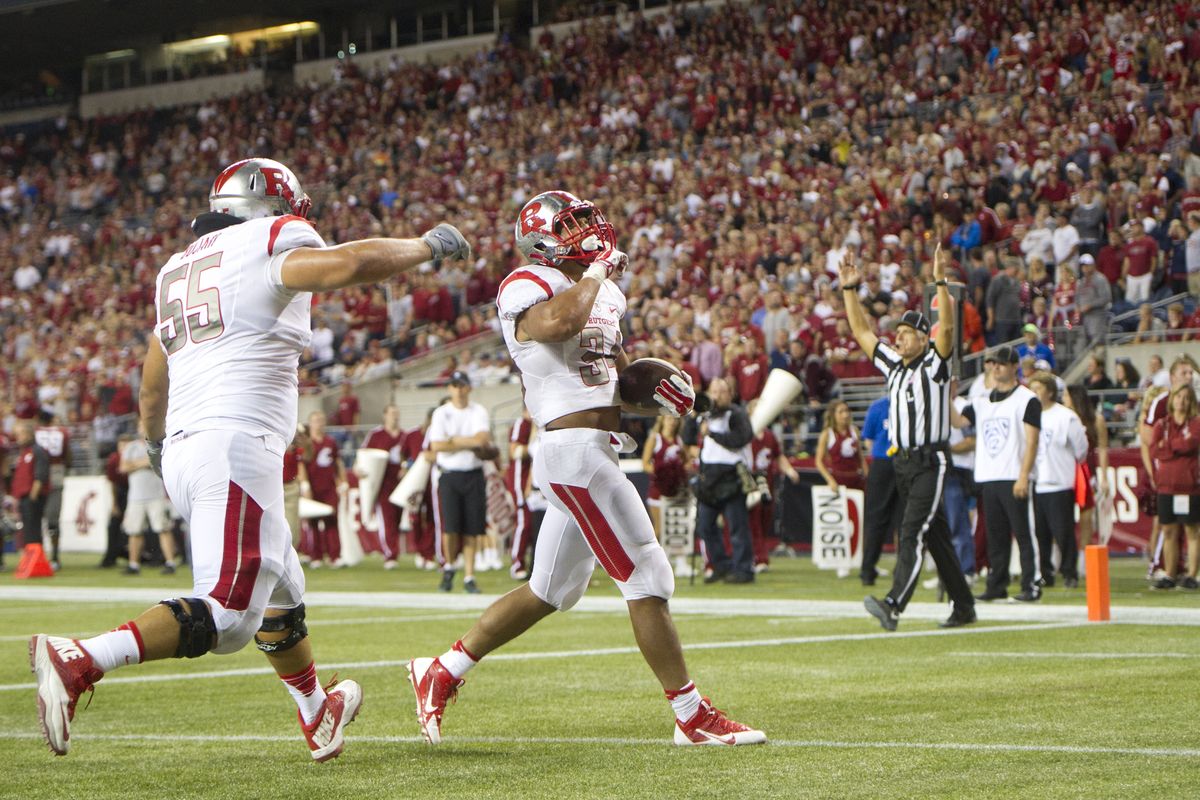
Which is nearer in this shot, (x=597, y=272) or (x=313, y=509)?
(x=597, y=272)

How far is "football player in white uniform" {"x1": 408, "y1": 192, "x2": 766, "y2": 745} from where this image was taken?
554cm

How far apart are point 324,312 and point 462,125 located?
6623mm

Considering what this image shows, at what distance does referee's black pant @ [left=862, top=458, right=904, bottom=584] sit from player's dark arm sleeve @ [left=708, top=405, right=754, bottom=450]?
150 cm

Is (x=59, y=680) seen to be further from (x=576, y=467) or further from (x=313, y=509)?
(x=313, y=509)

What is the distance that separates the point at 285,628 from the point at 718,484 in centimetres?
966

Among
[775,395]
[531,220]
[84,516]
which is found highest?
[531,220]

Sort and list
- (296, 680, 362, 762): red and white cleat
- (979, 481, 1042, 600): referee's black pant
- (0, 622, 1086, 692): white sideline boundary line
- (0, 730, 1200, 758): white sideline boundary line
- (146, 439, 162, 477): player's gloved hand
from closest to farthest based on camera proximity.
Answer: (0, 730, 1200, 758): white sideline boundary line, (296, 680, 362, 762): red and white cleat, (146, 439, 162, 477): player's gloved hand, (0, 622, 1086, 692): white sideline boundary line, (979, 481, 1042, 600): referee's black pant

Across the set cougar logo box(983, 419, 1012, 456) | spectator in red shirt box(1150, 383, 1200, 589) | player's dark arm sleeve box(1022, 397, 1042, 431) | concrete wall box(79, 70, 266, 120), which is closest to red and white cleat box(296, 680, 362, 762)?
player's dark arm sleeve box(1022, 397, 1042, 431)

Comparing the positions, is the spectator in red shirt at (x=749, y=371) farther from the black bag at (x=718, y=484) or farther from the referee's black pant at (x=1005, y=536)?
the referee's black pant at (x=1005, y=536)

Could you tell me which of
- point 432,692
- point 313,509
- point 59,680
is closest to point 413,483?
point 313,509

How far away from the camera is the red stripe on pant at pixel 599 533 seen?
18.5ft

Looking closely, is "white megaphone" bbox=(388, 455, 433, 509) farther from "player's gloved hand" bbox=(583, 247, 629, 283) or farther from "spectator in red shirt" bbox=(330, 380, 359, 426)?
"player's gloved hand" bbox=(583, 247, 629, 283)

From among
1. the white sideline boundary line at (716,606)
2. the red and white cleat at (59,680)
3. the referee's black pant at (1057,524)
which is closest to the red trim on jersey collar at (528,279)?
the red and white cleat at (59,680)

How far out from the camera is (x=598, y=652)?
345 inches
